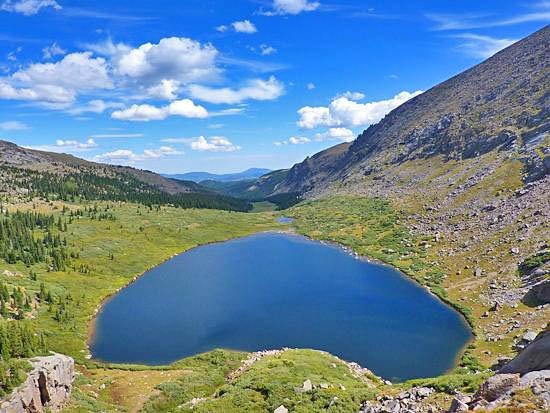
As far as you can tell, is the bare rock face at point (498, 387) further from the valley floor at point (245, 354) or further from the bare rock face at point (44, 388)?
the bare rock face at point (44, 388)

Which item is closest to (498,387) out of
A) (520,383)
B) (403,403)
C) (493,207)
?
(520,383)

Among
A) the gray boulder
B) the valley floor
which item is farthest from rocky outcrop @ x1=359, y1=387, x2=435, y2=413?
the gray boulder

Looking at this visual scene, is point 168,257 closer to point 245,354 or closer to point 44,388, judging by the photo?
point 245,354

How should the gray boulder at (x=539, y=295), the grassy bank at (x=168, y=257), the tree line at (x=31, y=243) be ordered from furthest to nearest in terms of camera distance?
the tree line at (x=31, y=243) < the gray boulder at (x=539, y=295) < the grassy bank at (x=168, y=257)

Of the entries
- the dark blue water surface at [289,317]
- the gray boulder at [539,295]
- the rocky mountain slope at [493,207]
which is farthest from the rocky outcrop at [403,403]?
the gray boulder at [539,295]

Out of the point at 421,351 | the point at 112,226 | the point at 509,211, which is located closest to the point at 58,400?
the point at 421,351

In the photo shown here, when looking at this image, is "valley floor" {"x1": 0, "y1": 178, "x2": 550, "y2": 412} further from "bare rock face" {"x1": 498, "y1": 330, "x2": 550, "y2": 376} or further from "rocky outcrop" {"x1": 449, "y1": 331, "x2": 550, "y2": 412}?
"rocky outcrop" {"x1": 449, "y1": 331, "x2": 550, "y2": 412}
